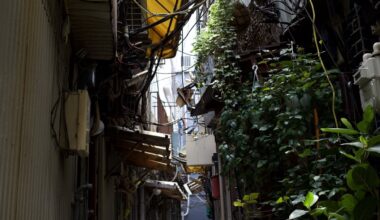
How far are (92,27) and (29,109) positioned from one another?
2.39m

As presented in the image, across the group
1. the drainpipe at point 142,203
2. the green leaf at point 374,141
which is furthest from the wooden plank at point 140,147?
the drainpipe at point 142,203

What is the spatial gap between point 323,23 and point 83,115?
335cm

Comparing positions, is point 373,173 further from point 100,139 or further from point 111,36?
point 100,139

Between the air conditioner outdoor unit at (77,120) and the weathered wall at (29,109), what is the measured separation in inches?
8.9

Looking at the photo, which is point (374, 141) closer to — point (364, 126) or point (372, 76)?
point (364, 126)

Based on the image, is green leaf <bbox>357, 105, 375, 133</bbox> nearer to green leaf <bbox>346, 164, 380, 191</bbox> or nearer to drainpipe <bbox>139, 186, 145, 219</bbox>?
green leaf <bbox>346, 164, 380, 191</bbox>

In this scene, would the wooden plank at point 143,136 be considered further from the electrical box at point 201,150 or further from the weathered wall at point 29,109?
the weathered wall at point 29,109

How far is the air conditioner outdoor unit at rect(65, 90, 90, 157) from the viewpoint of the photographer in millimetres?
4652

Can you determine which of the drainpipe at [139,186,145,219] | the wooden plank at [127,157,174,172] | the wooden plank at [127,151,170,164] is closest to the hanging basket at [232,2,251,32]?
the wooden plank at [127,151,170,164]

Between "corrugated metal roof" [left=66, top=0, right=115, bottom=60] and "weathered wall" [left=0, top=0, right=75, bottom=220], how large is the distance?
381 millimetres

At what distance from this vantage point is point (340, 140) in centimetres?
472

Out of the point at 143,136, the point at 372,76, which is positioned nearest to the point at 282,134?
the point at 372,76

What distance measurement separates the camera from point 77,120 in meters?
4.72

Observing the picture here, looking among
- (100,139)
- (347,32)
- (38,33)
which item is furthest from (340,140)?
(100,139)
